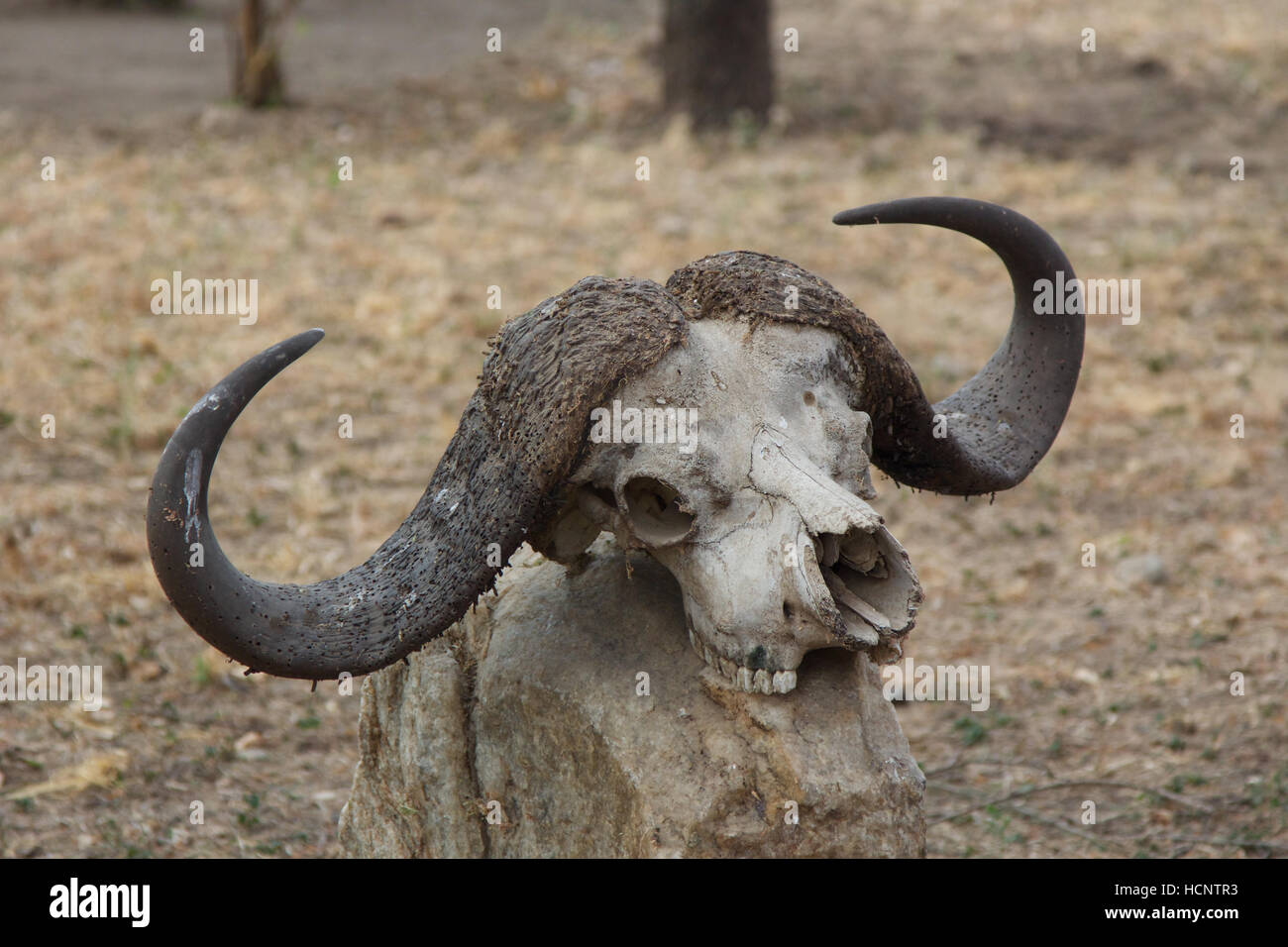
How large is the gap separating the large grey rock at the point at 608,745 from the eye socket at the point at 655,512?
361 millimetres

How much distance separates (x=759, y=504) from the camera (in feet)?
11.4

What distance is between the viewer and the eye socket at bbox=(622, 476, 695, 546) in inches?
140

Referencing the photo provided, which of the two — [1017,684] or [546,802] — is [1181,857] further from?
[546,802]

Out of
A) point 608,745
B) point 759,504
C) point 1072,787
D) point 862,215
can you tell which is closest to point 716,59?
point 1072,787

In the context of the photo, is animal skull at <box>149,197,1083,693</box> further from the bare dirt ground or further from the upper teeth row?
the bare dirt ground

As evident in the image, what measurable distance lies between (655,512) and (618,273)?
7.68m

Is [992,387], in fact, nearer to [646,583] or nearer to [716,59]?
[646,583]

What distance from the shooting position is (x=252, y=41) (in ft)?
52.1

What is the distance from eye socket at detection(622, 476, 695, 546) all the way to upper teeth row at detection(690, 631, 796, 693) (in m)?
0.31

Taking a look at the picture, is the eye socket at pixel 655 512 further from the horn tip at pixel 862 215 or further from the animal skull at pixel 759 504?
the horn tip at pixel 862 215

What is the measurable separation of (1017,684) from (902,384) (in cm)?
291

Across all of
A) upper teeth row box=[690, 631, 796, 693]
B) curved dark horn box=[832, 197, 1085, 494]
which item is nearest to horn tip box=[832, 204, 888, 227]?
curved dark horn box=[832, 197, 1085, 494]

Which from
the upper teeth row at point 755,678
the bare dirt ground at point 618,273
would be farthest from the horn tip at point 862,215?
the bare dirt ground at point 618,273

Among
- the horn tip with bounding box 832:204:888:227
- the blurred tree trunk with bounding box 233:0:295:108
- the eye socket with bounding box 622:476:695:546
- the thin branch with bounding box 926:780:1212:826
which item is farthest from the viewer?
the blurred tree trunk with bounding box 233:0:295:108
